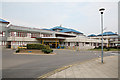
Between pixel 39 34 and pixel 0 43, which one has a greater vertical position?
pixel 39 34

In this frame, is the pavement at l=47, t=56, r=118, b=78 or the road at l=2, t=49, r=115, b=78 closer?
the pavement at l=47, t=56, r=118, b=78

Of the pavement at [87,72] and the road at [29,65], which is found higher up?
the pavement at [87,72]

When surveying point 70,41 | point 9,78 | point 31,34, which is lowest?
point 9,78

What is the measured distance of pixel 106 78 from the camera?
591 centimetres

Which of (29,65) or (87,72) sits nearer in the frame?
(87,72)

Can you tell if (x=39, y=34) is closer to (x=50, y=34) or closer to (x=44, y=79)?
(x=50, y=34)

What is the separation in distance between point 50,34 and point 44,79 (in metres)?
42.0

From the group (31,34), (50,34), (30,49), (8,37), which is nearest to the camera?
(30,49)

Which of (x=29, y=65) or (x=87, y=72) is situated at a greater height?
(x=87, y=72)

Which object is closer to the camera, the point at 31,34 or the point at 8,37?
the point at 8,37

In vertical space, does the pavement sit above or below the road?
above

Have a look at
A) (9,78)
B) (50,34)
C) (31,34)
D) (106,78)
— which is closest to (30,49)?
(9,78)

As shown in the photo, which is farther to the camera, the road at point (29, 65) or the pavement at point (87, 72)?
the road at point (29, 65)

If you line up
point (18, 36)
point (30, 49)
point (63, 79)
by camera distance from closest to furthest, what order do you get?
1. point (63, 79)
2. point (30, 49)
3. point (18, 36)
